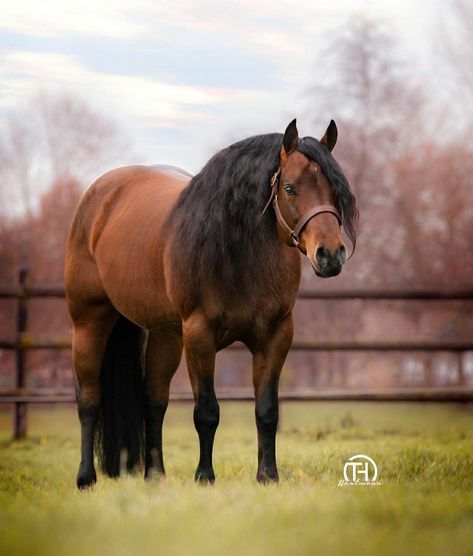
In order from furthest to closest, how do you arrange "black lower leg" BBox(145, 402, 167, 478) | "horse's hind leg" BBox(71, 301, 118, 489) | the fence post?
the fence post → "horse's hind leg" BBox(71, 301, 118, 489) → "black lower leg" BBox(145, 402, 167, 478)

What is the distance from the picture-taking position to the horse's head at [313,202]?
14.7 feet

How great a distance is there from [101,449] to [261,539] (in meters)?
2.76

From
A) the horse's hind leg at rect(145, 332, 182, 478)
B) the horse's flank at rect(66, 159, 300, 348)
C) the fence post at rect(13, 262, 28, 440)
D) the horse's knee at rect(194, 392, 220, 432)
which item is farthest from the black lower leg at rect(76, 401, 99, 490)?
the fence post at rect(13, 262, 28, 440)

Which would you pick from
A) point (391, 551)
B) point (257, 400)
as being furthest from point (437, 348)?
point (391, 551)

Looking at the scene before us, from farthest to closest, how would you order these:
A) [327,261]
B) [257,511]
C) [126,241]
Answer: [126,241] → [327,261] → [257,511]

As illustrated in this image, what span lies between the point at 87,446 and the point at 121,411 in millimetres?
298

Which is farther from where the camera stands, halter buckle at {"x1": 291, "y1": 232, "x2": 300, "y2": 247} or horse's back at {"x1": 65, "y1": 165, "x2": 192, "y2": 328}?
horse's back at {"x1": 65, "y1": 165, "x2": 192, "y2": 328}

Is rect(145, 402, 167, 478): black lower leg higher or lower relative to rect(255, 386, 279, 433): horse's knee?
lower

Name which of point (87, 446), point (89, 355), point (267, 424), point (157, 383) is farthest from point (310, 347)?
point (267, 424)

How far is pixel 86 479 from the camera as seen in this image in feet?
18.4

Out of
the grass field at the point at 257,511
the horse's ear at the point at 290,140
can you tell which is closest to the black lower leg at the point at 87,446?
the grass field at the point at 257,511

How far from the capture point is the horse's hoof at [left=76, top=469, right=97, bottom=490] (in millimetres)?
5590

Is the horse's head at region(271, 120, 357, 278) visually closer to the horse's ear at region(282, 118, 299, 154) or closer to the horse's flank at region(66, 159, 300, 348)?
the horse's ear at region(282, 118, 299, 154)

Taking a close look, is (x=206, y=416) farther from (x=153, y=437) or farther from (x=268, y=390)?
(x=153, y=437)
